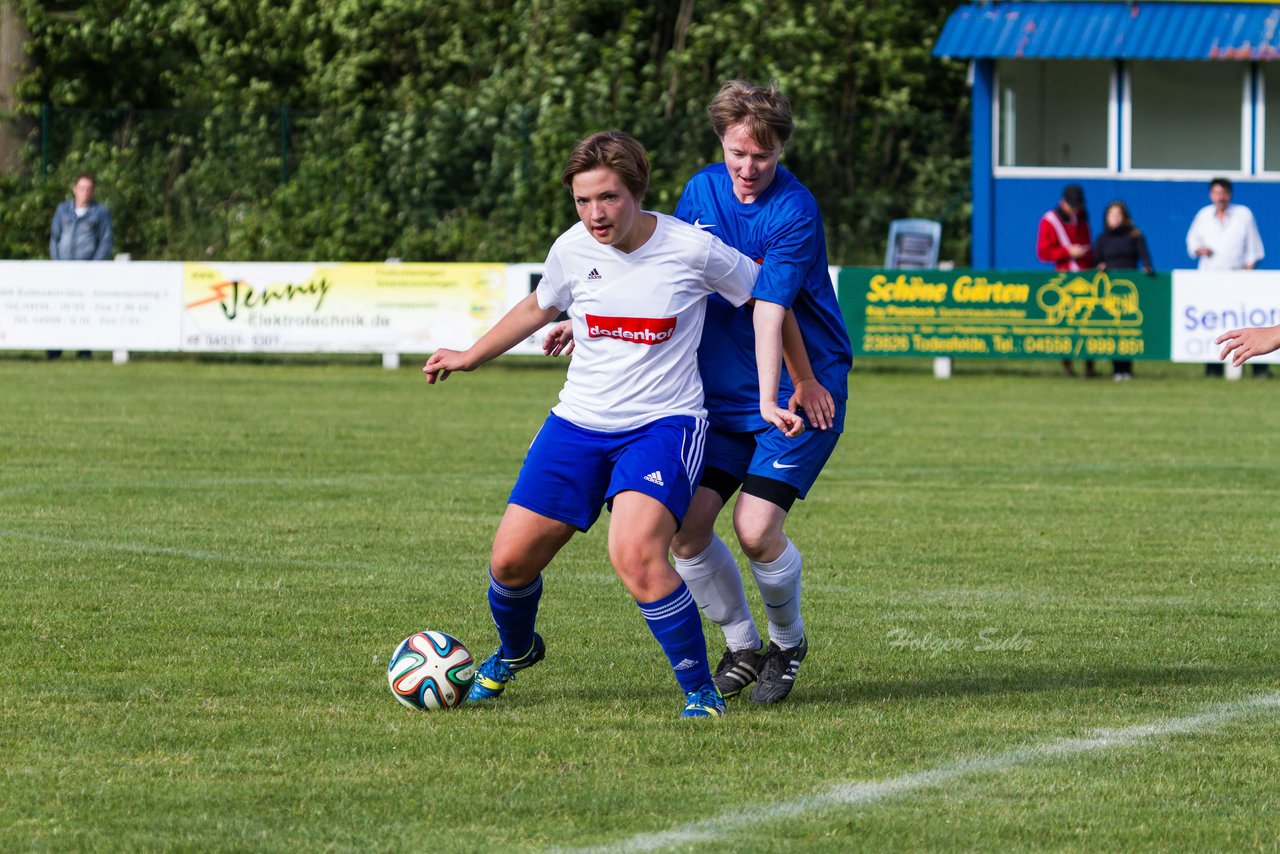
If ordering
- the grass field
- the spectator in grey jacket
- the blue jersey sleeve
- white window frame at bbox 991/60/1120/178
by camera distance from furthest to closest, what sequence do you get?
white window frame at bbox 991/60/1120/178, the spectator in grey jacket, the blue jersey sleeve, the grass field

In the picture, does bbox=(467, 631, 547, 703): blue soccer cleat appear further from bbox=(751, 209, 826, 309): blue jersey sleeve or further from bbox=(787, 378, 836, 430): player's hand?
bbox=(751, 209, 826, 309): blue jersey sleeve

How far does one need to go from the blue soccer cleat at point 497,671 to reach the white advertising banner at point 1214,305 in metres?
14.5

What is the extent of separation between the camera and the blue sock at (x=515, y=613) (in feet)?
19.5

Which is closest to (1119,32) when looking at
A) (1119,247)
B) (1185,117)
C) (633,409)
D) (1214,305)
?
(1185,117)

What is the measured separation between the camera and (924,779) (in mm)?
5012

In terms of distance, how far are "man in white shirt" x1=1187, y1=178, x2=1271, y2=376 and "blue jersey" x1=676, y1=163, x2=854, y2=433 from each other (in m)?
16.1

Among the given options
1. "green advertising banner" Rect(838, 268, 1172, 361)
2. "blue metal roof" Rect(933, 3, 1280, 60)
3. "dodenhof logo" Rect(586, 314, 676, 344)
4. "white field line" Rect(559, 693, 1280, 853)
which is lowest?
"white field line" Rect(559, 693, 1280, 853)

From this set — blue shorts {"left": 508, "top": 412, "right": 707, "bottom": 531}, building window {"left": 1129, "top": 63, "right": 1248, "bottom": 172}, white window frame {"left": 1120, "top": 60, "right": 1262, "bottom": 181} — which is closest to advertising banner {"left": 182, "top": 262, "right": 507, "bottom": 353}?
white window frame {"left": 1120, "top": 60, "right": 1262, "bottom": 181}

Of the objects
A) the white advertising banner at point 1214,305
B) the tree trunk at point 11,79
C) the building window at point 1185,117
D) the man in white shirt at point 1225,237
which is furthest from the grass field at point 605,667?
the tree trunk at point 11,79

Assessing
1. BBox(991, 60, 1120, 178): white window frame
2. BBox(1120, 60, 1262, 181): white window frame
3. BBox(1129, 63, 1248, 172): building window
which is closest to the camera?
BBox(1120, 60, 1262, 181): white window frame

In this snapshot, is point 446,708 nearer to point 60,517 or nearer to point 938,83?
point 60,517

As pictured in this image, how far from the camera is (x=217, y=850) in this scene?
14.0 feet

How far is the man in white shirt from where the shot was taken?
2138cm

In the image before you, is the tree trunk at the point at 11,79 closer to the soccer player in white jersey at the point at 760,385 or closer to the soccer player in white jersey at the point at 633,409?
the soccer player in white jersey at the point at 760,385
